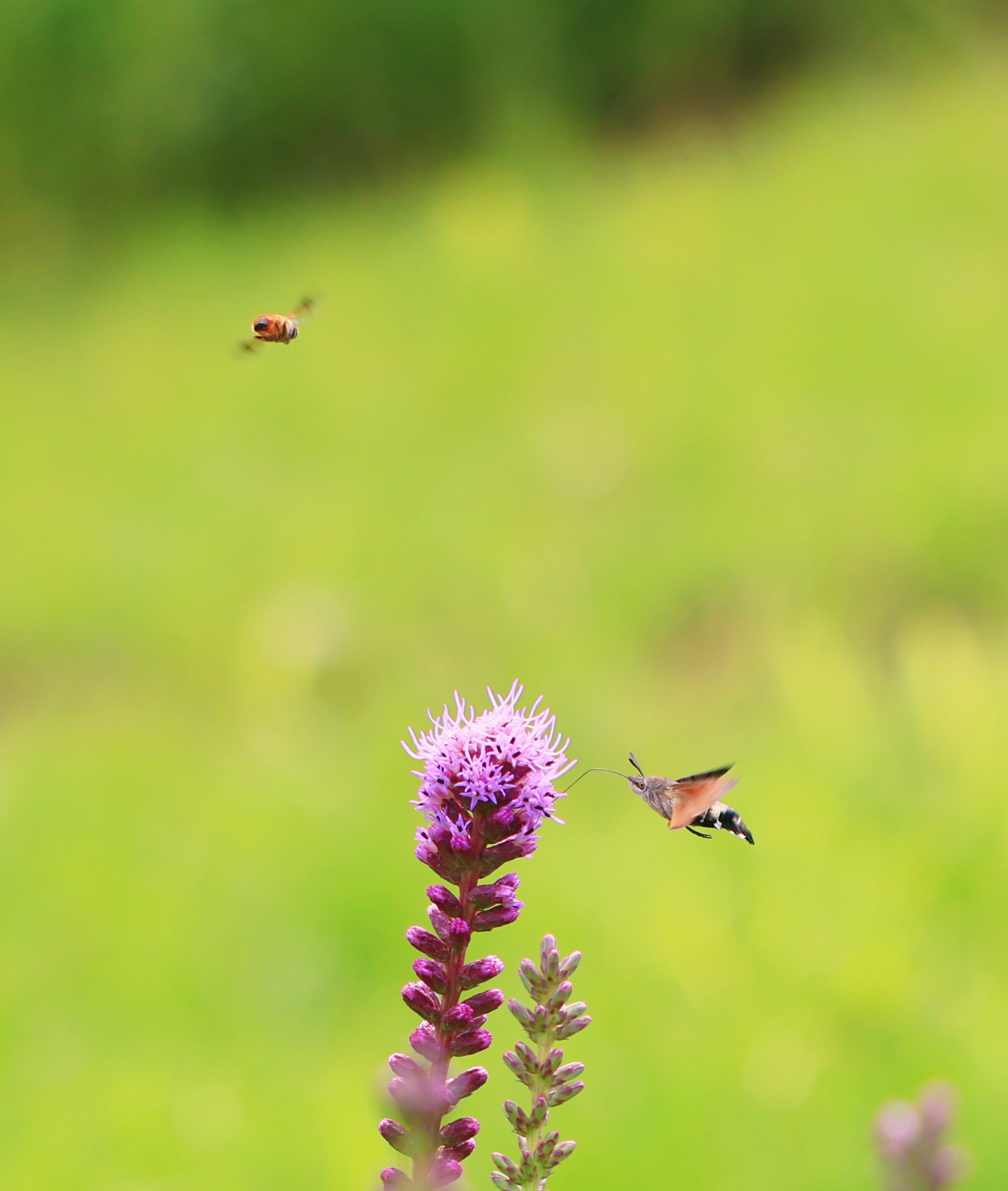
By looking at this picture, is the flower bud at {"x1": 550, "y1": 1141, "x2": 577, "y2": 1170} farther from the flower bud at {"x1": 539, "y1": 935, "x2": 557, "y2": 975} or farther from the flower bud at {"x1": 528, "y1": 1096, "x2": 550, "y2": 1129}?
the flower bud at {"x1": 539, "y1": 935, "x2": 557, "y2": 975}

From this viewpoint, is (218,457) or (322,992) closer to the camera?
(322,992)

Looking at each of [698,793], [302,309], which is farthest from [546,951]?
[302,309]

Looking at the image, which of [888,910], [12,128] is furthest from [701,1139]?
[12,128]

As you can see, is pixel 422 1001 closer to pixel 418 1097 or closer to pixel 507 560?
pixel 418 1097

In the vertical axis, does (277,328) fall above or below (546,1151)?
above

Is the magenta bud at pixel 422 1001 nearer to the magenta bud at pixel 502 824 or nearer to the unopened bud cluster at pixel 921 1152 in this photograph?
the magenta bud at pixel 502 824

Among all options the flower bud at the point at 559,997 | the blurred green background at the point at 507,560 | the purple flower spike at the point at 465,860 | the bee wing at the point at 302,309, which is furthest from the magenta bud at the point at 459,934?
the blurred green background at the point at 507,560

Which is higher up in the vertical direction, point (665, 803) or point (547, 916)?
point (547, 916)

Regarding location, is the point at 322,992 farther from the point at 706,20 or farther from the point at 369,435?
the point at 706,20
